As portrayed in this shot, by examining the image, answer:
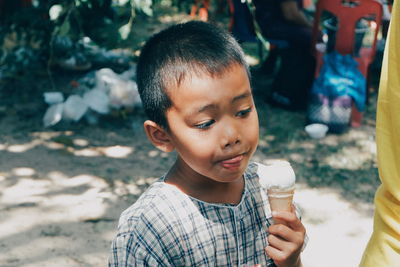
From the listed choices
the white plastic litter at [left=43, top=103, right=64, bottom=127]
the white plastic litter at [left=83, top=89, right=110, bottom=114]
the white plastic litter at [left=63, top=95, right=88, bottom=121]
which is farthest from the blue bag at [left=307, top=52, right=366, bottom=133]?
the white plastic litter at [left=43, top=103, right=64, bottom=127]

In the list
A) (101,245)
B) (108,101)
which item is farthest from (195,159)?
(108,101)

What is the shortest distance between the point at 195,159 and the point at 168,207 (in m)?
0.19

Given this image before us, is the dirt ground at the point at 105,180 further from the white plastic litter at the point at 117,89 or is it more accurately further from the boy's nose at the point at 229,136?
the boy's nose at the point at 229,136

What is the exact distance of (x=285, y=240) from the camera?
1.69 metres

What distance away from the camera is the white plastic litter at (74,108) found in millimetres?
4887

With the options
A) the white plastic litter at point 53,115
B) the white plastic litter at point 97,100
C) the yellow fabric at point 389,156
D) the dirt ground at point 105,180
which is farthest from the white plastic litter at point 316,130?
the yellow fabric at point 389,156

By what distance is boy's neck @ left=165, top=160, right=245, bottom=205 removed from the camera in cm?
176

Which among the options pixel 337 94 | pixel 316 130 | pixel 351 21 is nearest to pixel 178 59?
pixel 316 130

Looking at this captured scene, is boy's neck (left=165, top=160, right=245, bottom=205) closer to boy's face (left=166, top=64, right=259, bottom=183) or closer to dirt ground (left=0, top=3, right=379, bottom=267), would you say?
boy's face (left=166, top=64, right=259, bottom=183)

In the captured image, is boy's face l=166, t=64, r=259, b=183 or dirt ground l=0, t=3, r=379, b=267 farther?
dirt ground l=0, t=3, r=379, b=267

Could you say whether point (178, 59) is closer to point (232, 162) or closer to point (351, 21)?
point (232, 162)

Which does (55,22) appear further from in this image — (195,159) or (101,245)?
(195,159)

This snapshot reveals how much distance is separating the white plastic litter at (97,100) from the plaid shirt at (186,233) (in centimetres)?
323

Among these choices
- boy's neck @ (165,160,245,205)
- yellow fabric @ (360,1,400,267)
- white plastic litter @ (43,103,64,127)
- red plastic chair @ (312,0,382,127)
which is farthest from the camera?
red plastic chair @ (312,0,382,127)
